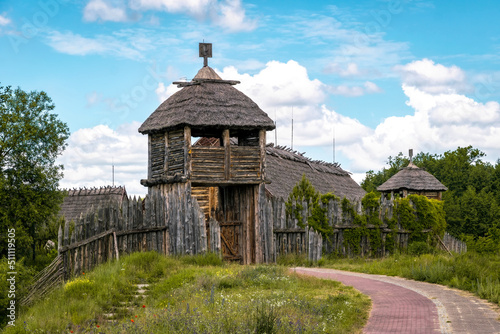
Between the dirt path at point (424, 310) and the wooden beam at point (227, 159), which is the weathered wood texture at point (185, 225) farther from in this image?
the dirt path at point (424, 310)

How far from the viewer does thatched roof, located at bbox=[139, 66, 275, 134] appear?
65.8ft

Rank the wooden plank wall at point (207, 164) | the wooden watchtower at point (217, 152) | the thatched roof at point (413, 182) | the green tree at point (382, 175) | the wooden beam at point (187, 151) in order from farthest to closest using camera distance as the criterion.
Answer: the green tree at point (382, 175) < the thatched roof at point (413, 182) < the wooden watchtower at point (217, 152) < the wooden plank wall at point (207, 164) < the wooden beam at point (187, 151)

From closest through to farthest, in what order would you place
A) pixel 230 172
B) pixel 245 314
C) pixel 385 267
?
pixel 245 314 < pixel 385 267 < pixel 230 172

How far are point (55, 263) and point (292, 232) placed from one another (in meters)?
9.23

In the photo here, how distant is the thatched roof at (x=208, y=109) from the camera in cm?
2005

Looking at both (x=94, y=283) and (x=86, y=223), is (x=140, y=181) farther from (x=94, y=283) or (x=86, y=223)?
(x=94, y=283)

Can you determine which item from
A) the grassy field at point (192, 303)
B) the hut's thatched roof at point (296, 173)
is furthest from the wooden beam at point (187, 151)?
the hut's thatched roof at point (296, 173)

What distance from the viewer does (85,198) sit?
35.8 metres

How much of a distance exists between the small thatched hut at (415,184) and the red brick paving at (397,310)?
24.2m

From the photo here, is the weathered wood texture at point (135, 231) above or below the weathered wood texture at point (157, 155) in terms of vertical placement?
below

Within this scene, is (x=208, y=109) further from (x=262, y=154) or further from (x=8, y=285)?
(x=8, y=285)

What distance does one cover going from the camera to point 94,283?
13.7 metres

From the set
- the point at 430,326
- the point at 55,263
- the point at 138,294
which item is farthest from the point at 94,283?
the point at 430,326

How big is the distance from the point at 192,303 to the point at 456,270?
7.47 m
